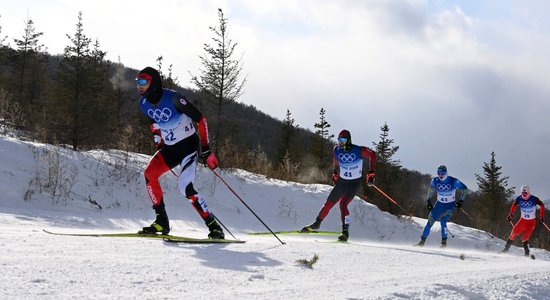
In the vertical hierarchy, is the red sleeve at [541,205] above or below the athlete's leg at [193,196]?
above

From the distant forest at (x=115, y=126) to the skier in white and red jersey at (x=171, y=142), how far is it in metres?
6.17

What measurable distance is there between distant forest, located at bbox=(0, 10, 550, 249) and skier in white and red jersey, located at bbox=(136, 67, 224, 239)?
20.3ft

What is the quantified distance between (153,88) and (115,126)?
27.6 meters

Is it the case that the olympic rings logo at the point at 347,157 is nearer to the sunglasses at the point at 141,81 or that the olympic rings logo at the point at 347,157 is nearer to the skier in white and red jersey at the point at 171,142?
the skier in white and red jersey at the point at 171,142

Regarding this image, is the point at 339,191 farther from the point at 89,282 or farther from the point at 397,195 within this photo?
the point at 397,195

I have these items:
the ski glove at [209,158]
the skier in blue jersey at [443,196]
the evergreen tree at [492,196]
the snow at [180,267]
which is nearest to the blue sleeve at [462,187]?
the skier in blue jersey at [443,196]

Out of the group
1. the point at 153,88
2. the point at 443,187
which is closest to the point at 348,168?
the point at 443,187

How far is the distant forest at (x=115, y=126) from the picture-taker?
16.7 metres

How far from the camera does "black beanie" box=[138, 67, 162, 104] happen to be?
20.1 feet

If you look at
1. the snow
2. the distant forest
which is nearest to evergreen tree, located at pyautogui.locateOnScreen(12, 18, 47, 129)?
the distant forest

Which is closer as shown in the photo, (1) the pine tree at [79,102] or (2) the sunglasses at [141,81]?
(2) the sunglasses at [141,81]

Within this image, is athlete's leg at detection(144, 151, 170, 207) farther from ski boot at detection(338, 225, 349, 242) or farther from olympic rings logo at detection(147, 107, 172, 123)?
ski boot at detection(338, 225, 349, 242)

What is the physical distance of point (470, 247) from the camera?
16.0 metres

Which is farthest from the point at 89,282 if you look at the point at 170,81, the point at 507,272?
the point at 170,81
